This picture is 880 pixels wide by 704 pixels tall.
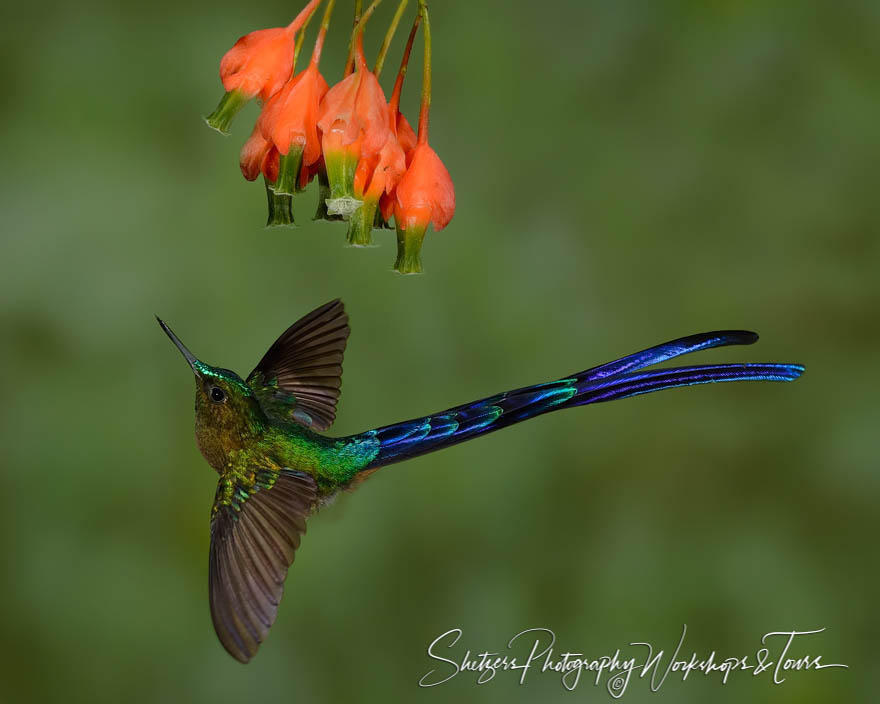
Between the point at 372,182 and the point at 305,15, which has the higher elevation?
the point at 305,15

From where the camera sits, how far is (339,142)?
1479 mm

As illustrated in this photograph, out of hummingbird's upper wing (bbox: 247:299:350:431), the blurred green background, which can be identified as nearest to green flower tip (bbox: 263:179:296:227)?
hummingbird's upper wing (bbox: 247:299:350:431)

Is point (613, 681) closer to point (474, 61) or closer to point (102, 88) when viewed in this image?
point (474, 61)

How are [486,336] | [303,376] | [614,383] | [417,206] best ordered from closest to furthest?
[614,383], [417,206], [303,376], [486,336]

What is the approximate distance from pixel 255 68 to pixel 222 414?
A: 496mm

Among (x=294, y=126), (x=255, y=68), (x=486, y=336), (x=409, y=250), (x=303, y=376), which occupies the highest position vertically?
(x=255, y=68)

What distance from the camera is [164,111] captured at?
3.27 metres

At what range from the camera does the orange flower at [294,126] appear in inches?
59.1

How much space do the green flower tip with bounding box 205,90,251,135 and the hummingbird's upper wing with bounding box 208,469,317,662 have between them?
1.63 feet

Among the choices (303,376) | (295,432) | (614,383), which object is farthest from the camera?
(303,376)

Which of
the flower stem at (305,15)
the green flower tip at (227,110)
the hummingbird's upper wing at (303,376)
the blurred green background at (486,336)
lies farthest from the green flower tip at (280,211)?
the blurred green background at (486,336)

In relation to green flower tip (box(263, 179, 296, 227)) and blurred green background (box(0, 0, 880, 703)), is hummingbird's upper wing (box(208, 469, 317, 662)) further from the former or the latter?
blurred green background (box(0, 0, 880, 703))

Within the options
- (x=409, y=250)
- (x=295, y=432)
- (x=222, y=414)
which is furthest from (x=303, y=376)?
(x=409, y=250)

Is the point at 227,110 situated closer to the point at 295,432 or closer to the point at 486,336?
the point at 295,432
